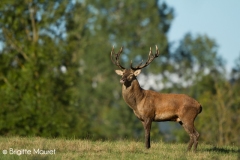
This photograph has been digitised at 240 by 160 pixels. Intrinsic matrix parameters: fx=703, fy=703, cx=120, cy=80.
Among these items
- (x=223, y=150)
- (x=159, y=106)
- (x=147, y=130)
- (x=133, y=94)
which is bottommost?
(x=223, y=150)

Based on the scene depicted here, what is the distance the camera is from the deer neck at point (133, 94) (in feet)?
54.5

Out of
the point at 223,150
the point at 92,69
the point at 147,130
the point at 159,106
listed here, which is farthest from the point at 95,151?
the point at 92,69

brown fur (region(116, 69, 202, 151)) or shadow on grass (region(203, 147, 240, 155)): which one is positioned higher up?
brown fur (region(116, 69, 202, 151))

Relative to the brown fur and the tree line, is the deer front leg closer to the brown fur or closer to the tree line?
the brown fur

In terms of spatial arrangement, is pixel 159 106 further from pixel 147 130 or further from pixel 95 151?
pixel 95 151

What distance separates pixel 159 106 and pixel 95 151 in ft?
7.16

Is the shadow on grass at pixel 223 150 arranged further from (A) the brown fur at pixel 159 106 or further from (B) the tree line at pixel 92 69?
(B) the tree line at pixel 92 69

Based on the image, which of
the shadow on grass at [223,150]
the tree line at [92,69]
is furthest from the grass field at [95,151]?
the tree line at [92,69]

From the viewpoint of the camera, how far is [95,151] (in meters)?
14.9

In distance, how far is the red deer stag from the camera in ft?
52.6

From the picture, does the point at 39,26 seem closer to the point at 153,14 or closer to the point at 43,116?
the point at 43,116

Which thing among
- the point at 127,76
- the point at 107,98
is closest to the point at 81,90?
the point at 107,98

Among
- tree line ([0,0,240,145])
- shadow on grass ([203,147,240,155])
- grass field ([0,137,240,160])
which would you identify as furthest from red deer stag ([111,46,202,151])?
tree line ([0,0,240,145])

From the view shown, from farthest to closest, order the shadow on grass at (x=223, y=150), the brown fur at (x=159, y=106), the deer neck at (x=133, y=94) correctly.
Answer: the deer neck at (x=133, y=94), the shadow on grass at (x=223, y=150), the brown fur at (x=159, y=106)
